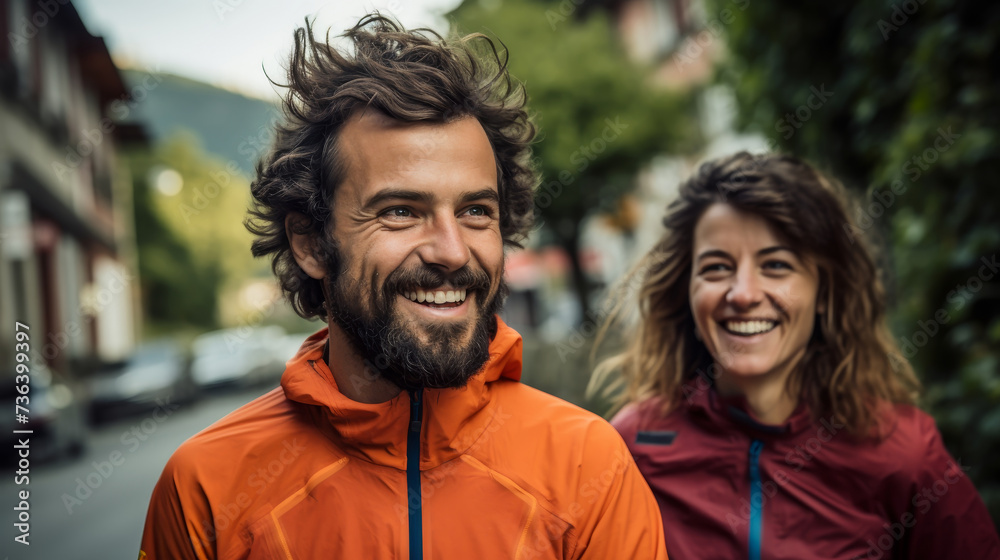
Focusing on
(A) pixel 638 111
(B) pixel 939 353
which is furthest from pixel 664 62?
(B) pixel 939 353

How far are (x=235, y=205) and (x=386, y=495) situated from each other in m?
39.2

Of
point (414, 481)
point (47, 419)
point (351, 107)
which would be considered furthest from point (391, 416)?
point (47, 419)

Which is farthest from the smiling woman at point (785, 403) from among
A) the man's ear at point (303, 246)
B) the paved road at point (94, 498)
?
the paved road at point (94, 498)

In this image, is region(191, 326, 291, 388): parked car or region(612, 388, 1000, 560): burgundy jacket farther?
region(191, 326, 291, 388): parked car

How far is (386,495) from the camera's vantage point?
181 cm

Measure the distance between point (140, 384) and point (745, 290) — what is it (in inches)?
571

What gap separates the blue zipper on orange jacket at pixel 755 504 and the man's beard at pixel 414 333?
3.24 ft

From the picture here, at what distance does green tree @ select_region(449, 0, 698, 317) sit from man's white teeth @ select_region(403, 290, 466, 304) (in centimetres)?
1177

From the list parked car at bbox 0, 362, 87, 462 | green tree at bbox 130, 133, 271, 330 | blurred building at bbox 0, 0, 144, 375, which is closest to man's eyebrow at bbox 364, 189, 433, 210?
parked car at bbox 0, 362, 87, 462

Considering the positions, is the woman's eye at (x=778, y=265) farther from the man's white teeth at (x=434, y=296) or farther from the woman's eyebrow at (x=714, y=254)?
the man's white teeth at (x=434, y=296)

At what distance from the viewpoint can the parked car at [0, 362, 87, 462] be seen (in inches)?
316

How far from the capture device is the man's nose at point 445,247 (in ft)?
5.91

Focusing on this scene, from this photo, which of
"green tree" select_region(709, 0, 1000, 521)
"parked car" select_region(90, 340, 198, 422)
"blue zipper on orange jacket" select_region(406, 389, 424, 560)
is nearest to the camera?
"blue zipper on orange jacket" select_region(406, 389, 424, 560)

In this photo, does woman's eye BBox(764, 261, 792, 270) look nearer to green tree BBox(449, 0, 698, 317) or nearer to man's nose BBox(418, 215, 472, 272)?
man's nose BBox(418, 215, 472, 272)
